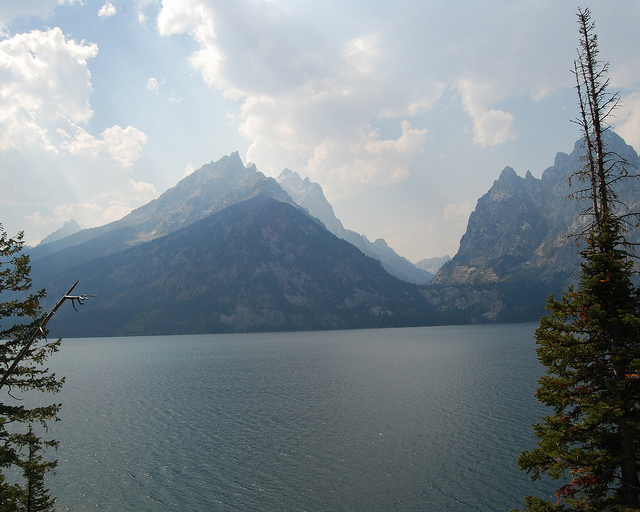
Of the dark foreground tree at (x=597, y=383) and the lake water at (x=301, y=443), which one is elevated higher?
the dark foreground tree at (x=597, y=383)

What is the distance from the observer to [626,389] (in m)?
17.0

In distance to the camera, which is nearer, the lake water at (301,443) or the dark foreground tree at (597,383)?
the dark foreground tree at (597,383)

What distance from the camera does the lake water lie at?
37.5m

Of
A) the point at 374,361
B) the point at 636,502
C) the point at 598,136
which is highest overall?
the point at 598,136

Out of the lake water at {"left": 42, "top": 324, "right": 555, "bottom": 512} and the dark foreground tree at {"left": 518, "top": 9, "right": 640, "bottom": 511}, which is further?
the lake water at {"left": 42, "top": 324, "right": 555, "bottom": 512}

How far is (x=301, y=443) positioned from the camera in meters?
52.5

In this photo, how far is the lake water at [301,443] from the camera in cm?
3753

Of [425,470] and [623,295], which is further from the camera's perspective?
[425,470]

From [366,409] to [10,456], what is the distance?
186 ft

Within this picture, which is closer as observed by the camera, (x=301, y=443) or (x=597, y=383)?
(x=597, y=383)

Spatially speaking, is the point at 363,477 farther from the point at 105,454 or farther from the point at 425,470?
the point at 105,454

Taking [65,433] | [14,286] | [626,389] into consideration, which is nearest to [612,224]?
[626,389]

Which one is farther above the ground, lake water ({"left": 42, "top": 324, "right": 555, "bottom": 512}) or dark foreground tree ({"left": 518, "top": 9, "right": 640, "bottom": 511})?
dark foreground tree ({"left": 518, "top": 9, "right": 640, "bottom": 511})

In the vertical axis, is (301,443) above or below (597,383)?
below
